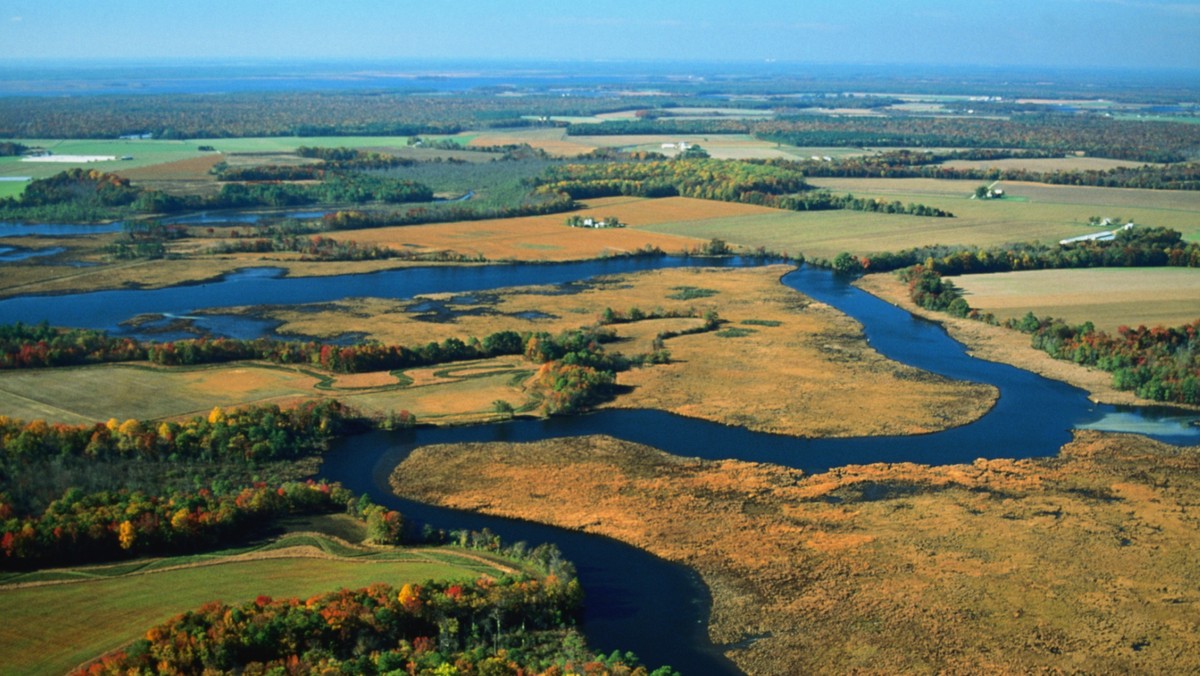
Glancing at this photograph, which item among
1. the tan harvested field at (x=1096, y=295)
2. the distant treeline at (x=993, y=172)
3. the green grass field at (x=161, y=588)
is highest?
the distant treeline at (x=993, y=172)

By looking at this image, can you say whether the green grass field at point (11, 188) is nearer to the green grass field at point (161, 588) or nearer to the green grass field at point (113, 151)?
the green grass field at point (113, 151)

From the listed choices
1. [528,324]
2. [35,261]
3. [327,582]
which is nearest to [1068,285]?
[528,324]

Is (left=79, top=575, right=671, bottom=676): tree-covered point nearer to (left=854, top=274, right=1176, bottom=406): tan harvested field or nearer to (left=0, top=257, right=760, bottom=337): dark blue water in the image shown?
(left=854, top=274, right=1176, bottom=406): tan harvested field

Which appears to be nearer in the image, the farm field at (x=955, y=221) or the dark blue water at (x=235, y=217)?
the farm field at (x=955, y=221)

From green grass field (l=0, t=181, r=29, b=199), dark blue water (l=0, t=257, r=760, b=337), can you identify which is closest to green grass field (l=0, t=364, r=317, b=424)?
dark blue water (l=0, t=257, r=760, b=337)

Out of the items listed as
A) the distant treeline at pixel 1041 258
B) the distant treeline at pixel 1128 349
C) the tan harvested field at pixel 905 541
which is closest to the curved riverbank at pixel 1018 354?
the distant treeline at pixel 1128 349

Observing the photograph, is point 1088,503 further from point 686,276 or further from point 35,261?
point 35,261
